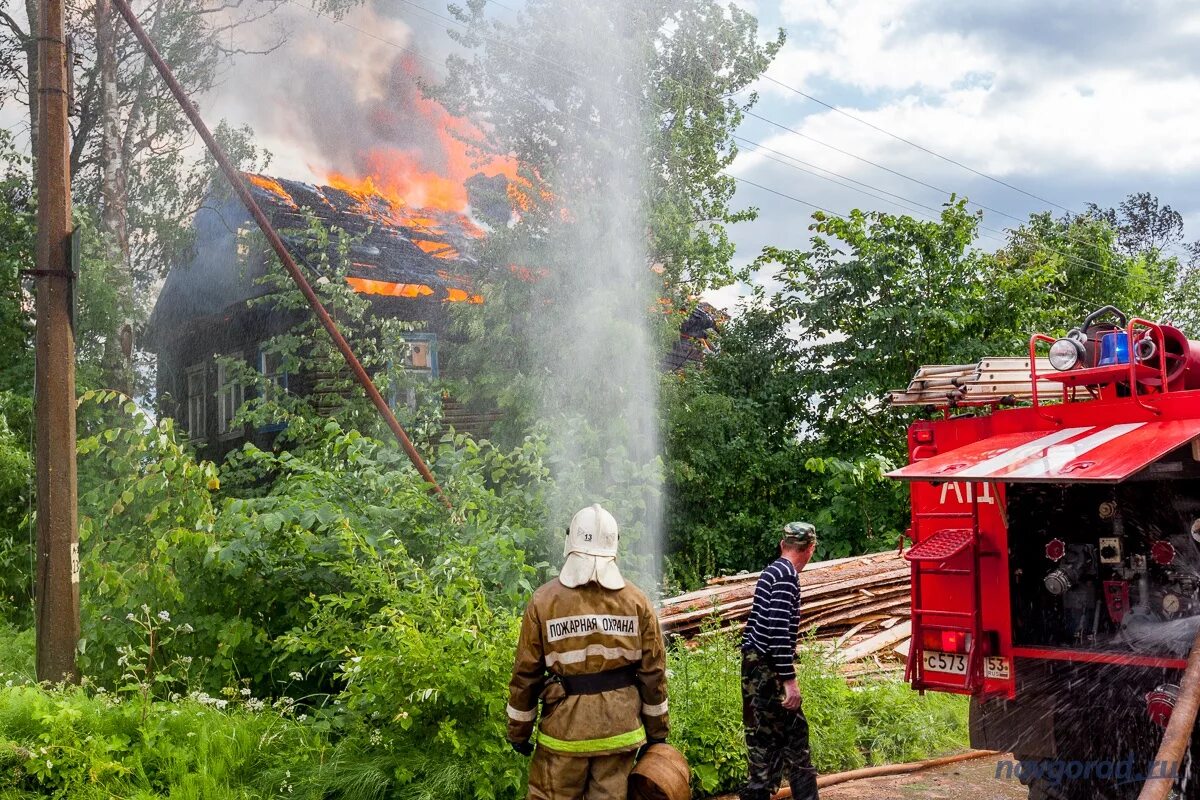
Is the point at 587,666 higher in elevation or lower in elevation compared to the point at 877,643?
higher

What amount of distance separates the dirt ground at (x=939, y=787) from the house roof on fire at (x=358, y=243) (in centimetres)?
982

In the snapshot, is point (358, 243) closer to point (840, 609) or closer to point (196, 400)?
point (196, 400)

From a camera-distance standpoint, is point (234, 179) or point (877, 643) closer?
point (234, 179)

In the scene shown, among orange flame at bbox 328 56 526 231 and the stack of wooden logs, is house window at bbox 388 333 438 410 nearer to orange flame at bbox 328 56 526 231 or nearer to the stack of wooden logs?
orange flame at bbox 328 56 526 231

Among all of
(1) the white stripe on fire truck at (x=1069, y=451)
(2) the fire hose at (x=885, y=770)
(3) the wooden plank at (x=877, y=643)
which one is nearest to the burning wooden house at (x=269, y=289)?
(3) the wooden plank at (x=877, y=643)

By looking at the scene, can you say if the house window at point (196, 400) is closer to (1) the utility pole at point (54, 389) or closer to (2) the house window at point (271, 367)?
(2) the house window at point (271, 367)

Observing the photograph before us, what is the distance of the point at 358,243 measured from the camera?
51.5 feet

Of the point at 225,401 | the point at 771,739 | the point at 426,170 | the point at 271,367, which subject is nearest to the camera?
the point at 771,739

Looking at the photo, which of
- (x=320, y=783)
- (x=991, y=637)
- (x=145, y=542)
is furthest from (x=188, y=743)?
(x=991, y=637)

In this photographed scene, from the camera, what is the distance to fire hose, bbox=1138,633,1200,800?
414 cm

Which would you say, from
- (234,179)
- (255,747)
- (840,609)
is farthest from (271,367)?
(255,747)

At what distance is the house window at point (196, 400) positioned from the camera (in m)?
19.2

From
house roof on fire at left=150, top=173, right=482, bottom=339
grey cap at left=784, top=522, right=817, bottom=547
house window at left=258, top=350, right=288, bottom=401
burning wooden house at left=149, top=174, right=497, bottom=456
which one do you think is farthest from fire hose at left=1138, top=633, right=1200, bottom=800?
house window at left=258, top=350, right=288, bottom=401

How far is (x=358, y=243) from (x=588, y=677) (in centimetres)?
1232
